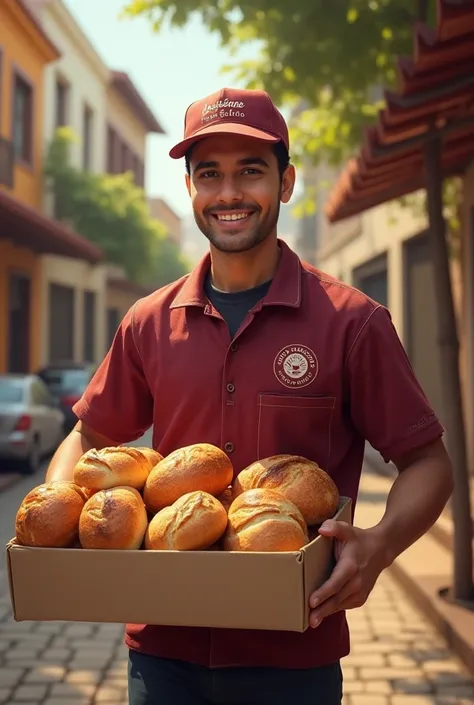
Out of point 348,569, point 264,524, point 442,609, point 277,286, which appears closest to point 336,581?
point 348,569

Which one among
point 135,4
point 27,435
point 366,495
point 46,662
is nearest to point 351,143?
point 135,4

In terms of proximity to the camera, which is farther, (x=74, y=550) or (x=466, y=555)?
(x=466, y=555)

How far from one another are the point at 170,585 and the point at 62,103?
79.4ft

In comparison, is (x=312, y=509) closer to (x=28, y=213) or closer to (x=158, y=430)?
(x=158, y=430)

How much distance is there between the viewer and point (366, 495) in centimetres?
1031

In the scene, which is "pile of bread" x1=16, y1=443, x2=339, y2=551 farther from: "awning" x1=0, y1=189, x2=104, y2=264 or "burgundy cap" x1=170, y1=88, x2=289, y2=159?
"awning" x1=0, y1=189, x2=104, y2=264

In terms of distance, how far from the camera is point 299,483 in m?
2.03

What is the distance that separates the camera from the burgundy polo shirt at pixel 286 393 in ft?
7.38

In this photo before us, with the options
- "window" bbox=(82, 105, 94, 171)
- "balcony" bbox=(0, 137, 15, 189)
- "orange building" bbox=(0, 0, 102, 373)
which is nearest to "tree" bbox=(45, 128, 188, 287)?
"orange building" bbox=(0, 0, 102, 373)

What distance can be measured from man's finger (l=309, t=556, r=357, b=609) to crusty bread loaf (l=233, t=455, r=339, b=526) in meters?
0.14

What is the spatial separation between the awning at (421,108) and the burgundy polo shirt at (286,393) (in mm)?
2490

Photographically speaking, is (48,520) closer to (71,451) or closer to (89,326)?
(71,451)

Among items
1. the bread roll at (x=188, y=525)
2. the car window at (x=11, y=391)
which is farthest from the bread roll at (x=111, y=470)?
the car window at (x=11, y=391)

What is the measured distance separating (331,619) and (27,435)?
1040 centimetres
